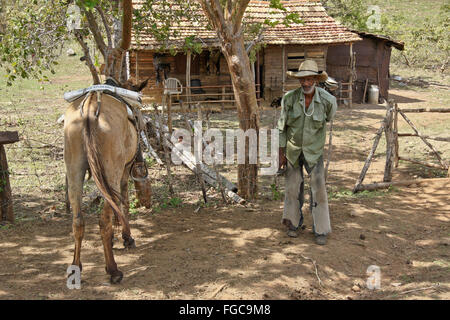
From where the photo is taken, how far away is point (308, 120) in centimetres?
503

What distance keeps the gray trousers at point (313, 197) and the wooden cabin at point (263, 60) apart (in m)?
12.7

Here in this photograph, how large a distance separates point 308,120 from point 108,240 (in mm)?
2532

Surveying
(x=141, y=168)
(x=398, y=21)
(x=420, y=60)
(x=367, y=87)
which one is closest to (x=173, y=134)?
(x=141, y=168)

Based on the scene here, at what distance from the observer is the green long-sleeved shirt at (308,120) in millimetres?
5023

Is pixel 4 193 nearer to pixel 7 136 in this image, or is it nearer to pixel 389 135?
pixel 7 136

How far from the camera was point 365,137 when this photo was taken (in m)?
12.9

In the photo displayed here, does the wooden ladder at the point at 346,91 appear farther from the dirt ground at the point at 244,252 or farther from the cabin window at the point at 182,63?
the dirt ground at the point at 244,252

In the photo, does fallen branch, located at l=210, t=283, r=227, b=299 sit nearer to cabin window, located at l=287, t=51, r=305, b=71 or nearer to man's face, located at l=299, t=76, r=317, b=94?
man's face, located at l=299, t=76, r=317, b=94

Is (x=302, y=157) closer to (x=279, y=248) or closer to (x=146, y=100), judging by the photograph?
(x=279, y=248)

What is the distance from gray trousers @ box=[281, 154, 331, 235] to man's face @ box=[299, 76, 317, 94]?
78cm

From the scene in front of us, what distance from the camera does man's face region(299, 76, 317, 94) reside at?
196 inches

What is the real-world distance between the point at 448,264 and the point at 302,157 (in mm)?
1920

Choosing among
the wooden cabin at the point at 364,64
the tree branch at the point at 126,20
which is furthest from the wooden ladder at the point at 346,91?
the tree branch at the point at 126,20

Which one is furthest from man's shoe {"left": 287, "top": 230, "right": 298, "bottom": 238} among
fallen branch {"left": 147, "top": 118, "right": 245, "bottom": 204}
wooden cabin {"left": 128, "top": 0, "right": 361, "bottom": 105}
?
wooden cabin {"left": 128, "top": 0, "right": 361, "bottom": 105}
